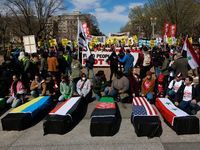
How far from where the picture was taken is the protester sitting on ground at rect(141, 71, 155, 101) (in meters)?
5.84

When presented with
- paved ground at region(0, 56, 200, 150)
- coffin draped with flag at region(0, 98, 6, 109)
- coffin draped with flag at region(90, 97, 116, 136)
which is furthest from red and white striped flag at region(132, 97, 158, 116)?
coffin draped with flag at region(0, 98, 6, 109)

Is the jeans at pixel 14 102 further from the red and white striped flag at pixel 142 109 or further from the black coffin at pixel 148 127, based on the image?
the black coffin at pixel 148 127

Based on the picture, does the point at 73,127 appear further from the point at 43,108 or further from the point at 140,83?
the point at 140,83

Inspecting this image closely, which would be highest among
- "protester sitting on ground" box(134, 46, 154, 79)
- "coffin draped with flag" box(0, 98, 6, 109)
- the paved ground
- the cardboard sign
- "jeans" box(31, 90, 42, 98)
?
the cardboard sign

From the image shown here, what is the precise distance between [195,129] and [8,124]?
449cm

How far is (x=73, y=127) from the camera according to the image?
4.40 metres

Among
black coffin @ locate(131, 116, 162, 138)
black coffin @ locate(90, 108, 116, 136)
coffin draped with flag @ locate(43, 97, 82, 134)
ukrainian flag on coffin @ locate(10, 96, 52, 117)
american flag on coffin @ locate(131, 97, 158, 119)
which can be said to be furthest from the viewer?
ukrainian flag on coffin @ locate(10, 96, 52, 117)

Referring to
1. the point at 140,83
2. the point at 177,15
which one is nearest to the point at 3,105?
the point at 140,83

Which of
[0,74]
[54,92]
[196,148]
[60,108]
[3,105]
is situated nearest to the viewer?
[196,148]

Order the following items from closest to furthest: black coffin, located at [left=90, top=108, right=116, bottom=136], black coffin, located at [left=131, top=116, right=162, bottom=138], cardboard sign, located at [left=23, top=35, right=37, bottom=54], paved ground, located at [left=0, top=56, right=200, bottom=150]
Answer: paved ground, located at [left=0, top=56, right=200, bottom=150] < black coffin, located at [left=131, top=116, right=162, bottom=138] < black coffin, located at [left=90, top=108, right=116, bottom=136] < cardboard sign, located at [left=23, top=35, right=37, bottom=54]

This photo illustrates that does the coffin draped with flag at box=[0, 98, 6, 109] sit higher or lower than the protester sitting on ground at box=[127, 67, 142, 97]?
lower

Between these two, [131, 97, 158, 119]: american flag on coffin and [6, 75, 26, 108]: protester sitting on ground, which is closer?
[131, 97, 158, 119]: american flag on coffin

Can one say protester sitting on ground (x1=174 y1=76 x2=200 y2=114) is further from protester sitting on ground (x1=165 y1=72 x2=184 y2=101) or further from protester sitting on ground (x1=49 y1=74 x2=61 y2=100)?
protester sitting on ground (x1=49 y1=74 x2=61 y2=100)

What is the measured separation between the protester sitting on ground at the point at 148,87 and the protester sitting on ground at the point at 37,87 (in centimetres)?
372
